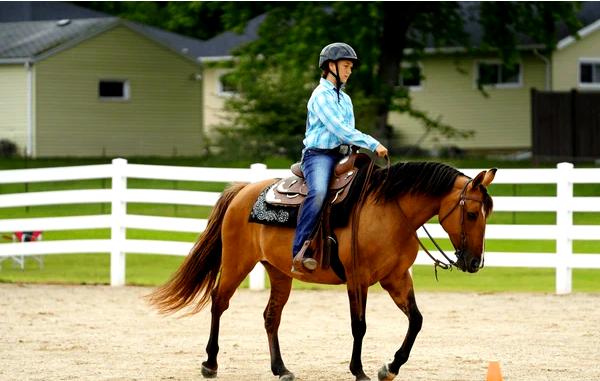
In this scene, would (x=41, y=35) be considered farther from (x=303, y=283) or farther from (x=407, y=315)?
(x=407, y=315)

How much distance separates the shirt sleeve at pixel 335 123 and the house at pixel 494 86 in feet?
94.3

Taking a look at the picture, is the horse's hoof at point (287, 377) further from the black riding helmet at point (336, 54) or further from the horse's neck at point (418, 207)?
the black riding helmet at point (336, 54)

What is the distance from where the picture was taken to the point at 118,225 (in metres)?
15.0

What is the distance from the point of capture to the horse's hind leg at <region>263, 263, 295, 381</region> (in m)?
8.45

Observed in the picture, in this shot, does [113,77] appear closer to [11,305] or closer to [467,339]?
[11,305]

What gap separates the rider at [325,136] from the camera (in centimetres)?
828

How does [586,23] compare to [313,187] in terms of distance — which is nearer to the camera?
[313,187]

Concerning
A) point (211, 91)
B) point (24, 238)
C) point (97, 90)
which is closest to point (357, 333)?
point (24, 238)

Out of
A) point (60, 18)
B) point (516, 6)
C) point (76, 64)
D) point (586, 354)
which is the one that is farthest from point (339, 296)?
point (60, 18)

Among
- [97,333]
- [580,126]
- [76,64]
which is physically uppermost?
[76,64]

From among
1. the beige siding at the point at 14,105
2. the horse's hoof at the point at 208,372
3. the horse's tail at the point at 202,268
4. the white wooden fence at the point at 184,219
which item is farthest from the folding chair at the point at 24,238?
the beige siding at the point at 14,105

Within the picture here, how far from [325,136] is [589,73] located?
1204 inches

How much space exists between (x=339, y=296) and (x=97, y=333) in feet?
12.3

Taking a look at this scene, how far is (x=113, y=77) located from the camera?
38500 mm
